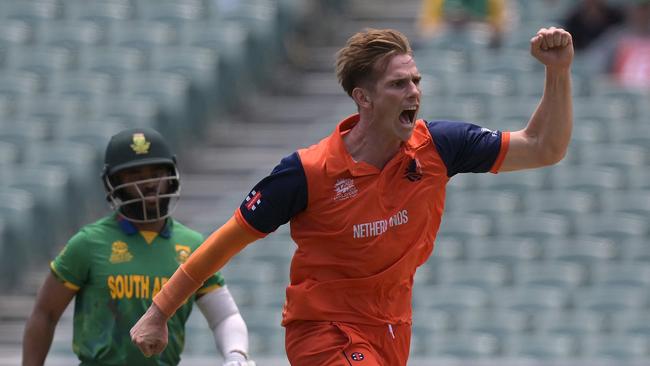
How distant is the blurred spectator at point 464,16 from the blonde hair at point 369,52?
802 centimetres

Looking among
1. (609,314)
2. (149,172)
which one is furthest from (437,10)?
(149,172)

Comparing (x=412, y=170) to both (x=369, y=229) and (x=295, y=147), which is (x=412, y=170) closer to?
(x=369, y=229)

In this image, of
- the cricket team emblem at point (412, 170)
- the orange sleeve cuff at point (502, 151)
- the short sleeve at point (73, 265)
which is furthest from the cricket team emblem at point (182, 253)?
the orange sleeve cuff at point (502, 151)

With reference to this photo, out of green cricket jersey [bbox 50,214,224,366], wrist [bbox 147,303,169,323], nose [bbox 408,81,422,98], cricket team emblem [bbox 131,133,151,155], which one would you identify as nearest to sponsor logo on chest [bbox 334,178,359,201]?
nose [bbox 408,81,422,98]

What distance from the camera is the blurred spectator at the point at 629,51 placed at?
1240 centimetres

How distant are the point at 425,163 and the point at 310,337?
0.76 m

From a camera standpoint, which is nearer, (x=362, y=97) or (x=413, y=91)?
(x=413, y=91)

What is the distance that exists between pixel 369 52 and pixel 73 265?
5.32 ft

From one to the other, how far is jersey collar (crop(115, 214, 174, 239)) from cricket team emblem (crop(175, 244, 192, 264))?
0.23ft

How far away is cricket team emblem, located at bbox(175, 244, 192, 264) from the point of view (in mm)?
5793

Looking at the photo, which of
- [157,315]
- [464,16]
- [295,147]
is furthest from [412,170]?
[295,147]

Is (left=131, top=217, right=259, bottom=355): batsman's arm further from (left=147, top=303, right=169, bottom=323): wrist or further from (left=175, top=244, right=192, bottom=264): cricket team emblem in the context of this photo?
(left=175, top=244, right=192, bottom=264): cricket team emblem

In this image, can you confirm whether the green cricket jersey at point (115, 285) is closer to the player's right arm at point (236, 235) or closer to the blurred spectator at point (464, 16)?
the player's right arm at point (236, 235)

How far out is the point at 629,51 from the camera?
12602 mm
